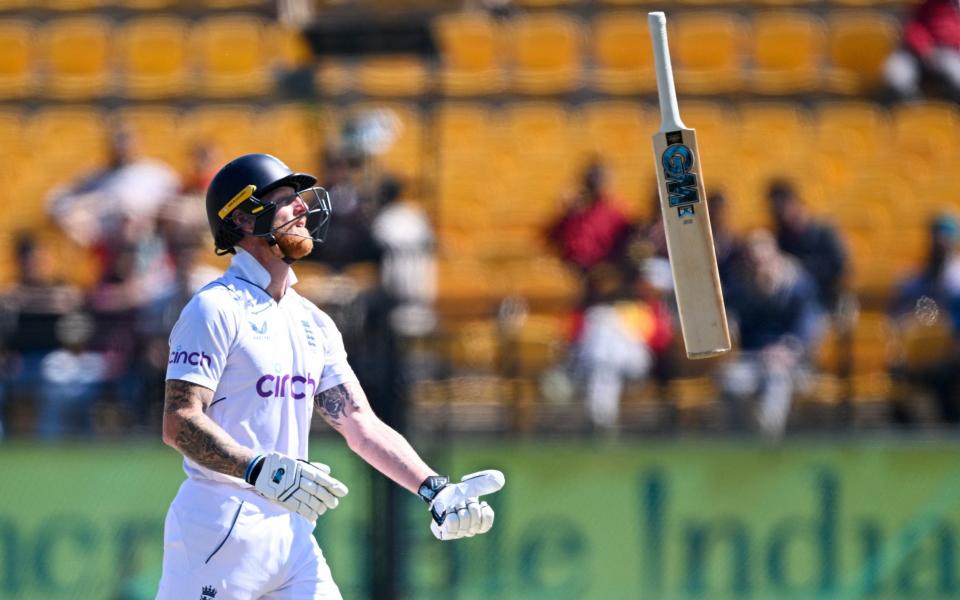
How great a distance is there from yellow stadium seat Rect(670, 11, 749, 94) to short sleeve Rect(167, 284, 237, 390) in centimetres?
974

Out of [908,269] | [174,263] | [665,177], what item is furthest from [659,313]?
[665,177]

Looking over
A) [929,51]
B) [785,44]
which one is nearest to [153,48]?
[785,44]

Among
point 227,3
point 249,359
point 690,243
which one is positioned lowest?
point 249,359

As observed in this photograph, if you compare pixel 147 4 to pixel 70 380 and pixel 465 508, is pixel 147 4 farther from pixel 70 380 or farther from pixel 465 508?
pixel 465 508

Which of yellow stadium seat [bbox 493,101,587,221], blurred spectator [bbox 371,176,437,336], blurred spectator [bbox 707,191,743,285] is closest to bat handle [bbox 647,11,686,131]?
blurred spectator [bbox 371,176,437,336]

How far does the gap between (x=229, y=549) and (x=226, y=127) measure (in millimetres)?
9210

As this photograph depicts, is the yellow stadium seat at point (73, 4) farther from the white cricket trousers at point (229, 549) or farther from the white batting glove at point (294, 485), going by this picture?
the white batting glove at point (294, 485)

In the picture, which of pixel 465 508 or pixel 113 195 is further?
pixel 113 195

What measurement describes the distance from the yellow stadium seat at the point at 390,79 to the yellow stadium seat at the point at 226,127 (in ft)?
3.33

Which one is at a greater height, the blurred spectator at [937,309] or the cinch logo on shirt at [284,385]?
the blurred spectator at [937,309]

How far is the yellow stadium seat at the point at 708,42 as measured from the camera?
14.0 metres

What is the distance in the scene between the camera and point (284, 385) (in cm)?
474

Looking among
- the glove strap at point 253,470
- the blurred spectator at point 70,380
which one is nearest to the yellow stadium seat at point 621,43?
the blurred spectator at point 70,380

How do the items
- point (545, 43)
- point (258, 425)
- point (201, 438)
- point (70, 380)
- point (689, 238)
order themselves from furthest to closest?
point (545, 43) < point (70, 380) < point (689, 238) < point (258, 425) < point (201, 438)
